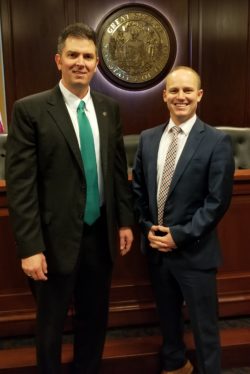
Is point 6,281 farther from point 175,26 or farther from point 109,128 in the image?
point 175,26

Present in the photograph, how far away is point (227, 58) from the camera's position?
4027mm

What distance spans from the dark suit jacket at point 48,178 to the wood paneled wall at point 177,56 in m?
2.61

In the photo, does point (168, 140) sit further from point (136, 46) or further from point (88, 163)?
point (136, 46)

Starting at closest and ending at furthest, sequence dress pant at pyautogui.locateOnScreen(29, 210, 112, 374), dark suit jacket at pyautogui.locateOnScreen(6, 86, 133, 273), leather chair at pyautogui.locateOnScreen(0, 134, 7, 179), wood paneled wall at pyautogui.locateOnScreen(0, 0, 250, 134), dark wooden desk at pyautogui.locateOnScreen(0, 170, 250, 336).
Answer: dark suit jacket at pyautogui.locateOnScreen(6, 86, 133, 273)
dress pant at pyautogui.locateOnScreen(29, 210, 112, 374)
dark wooden desk at pyautogui.locateOnScreen(0, 170, 250, 336)
leather chair at pyautogui.locateOnScreen(0, 134, 7, 179)
wood paneled wall at pyautogui.locateOnScreen(0, 0, 250, 134)

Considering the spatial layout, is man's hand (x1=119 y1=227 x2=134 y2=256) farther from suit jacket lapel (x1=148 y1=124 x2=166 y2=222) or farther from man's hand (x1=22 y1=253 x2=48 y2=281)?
man's hand (x1=22 y1=253 x2=48 y2=281)

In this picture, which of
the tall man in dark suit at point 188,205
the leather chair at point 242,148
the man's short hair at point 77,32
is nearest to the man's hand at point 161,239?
the tall man in dark suit at point 188,205

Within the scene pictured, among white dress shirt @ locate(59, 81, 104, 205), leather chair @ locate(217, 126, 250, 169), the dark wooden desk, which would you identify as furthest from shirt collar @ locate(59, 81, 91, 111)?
leather chair @ locate(217, 126, 250, 169)

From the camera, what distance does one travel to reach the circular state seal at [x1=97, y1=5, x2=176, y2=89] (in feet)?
12.3

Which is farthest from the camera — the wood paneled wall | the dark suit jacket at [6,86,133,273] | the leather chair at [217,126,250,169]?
the wood paneled wall

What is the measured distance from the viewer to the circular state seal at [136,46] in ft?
12.3

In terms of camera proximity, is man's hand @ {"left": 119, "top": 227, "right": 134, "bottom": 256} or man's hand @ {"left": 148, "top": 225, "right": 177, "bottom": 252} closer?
man's hand @ {"left": 148, "top": 225, "right": 177, "bottom": 252}

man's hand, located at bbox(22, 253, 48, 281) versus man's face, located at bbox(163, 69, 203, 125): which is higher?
man's face, located at bbox(163, 69, 203, 125)

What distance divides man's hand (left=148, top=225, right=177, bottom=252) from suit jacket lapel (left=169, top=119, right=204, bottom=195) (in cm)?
15

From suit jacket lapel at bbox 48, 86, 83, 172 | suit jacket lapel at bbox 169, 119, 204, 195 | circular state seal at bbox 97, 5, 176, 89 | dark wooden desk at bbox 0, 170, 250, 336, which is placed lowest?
dark wooden desk at bbox 0, 170, 250, 336
